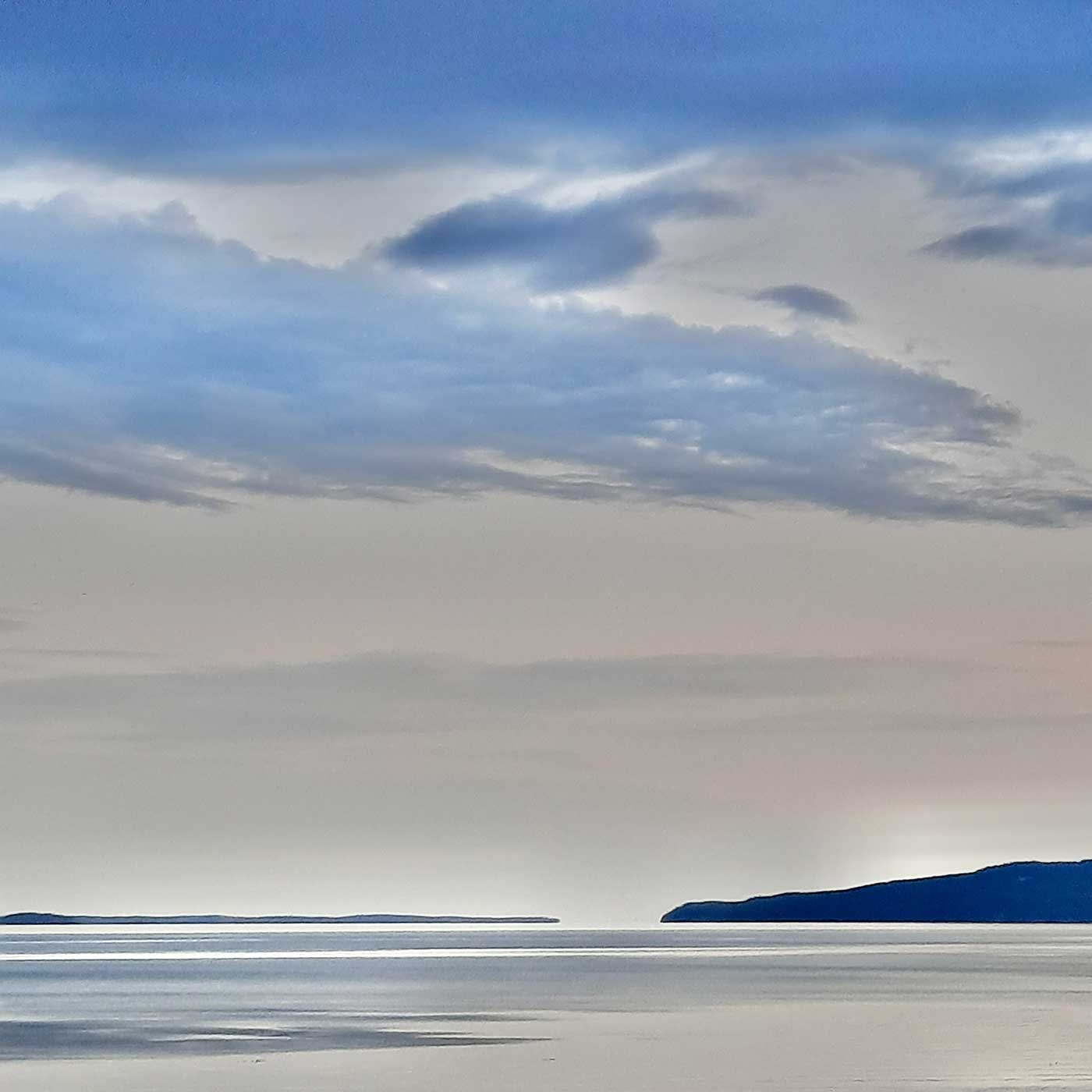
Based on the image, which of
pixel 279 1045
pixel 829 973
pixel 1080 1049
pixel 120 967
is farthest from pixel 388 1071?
pixel 120 967

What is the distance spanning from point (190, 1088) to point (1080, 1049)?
908 inches

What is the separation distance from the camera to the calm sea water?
145 feet

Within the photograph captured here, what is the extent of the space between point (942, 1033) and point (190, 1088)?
2441 cm

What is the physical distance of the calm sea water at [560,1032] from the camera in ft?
145

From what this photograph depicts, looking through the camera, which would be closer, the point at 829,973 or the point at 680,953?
the point at 829,973

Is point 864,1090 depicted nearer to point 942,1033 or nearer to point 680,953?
point 942,1033

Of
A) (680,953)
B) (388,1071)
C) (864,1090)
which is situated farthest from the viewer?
(680,953)

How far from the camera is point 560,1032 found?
6131cm

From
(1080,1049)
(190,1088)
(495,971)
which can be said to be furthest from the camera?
(495,971)

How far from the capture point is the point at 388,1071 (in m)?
46.7

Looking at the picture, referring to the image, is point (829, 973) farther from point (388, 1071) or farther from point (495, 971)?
point (388, 1071)

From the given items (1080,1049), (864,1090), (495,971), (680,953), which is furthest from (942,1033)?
(680,953)

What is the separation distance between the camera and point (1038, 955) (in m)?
165

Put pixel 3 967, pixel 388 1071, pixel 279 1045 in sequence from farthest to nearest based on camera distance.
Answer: pixel 3 967 < pixel 279 1045 < pixel 388 1071
